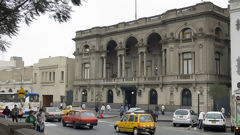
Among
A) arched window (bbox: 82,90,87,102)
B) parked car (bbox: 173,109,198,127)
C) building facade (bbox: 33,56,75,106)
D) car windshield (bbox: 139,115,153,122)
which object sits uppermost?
building facade (bbox: 33,56,75,106)

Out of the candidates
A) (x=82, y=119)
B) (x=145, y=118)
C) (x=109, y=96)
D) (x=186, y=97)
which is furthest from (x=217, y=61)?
(x=82, y=119)

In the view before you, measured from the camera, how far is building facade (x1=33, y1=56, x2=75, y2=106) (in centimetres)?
6209

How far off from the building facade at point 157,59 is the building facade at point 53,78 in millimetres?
4634

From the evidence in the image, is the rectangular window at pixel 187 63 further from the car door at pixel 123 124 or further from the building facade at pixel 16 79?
the building facade at pixel 16 79

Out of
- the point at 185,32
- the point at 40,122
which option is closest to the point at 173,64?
the point at 185,32

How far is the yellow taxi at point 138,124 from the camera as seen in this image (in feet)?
68.2

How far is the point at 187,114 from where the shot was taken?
29.0 meters

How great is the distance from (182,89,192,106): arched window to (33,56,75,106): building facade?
27626 millimetres

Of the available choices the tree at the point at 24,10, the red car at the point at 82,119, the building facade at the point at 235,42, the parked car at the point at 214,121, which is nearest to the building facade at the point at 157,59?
the building facade at the point at 235,42

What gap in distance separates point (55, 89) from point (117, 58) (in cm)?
1639

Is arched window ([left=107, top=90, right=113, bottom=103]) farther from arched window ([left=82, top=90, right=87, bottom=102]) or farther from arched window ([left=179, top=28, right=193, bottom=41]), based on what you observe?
arched window ([left=179, top=28, right=193, bottom=41])

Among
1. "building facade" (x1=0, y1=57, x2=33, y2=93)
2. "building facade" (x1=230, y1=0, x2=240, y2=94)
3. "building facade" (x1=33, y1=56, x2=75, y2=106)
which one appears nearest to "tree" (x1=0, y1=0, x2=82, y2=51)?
"building facade" (x1=230, y1=0, x2=240, y2=94)

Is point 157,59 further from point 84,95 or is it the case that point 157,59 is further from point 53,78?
point 53,78

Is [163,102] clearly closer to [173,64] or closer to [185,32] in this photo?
[173,64]
